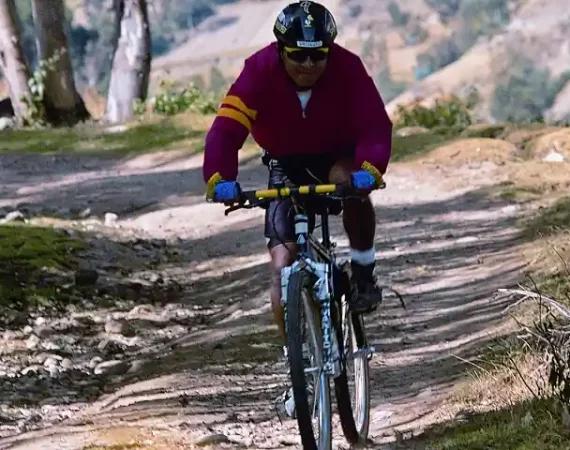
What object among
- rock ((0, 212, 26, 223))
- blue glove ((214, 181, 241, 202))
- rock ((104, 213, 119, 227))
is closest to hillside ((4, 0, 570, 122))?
rock ((104, 213, 119, 227))

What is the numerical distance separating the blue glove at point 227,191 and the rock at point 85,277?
13.0 feet

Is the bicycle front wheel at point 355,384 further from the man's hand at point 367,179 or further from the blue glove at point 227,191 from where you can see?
the blue glove at point 227,191

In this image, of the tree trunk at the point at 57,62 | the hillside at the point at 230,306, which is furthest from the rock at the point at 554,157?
the tree trunk at the point at 57,62

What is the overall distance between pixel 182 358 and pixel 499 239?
12.2 ft

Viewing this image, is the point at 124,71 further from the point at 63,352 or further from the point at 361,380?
the point at 361,380

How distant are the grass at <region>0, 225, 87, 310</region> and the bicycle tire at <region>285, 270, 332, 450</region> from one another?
136 inches

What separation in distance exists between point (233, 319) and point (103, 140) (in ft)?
32.7

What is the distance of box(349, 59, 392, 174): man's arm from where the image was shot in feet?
13.5

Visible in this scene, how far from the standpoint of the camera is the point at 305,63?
4035 mm

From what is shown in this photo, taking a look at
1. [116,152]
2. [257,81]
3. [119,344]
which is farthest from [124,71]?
[257,81]

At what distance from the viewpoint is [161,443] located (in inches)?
180

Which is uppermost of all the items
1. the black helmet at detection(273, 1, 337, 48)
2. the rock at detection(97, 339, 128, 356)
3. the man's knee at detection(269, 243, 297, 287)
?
the black helmet at detection(273, 1, 337, 48)

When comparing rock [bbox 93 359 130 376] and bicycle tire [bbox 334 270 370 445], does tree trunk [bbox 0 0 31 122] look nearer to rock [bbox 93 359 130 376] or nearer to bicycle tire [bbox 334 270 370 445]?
rock [bbox 93 359 130 376]

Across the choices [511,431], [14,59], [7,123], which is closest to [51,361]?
[511,431]
